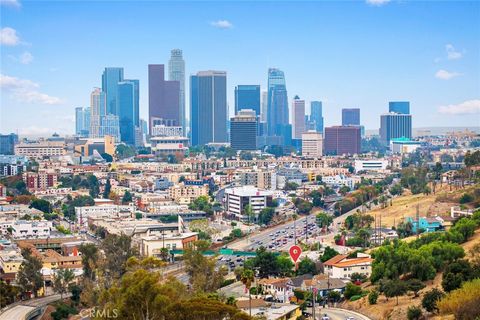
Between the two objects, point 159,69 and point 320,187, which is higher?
point 159,69

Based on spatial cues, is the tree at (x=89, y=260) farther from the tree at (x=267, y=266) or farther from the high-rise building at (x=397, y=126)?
the high-rise building at (x=397, y=126)

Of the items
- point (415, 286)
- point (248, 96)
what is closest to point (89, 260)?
Result: point (415, 286)

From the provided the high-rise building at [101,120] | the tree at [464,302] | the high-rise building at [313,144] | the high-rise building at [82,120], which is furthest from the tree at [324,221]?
the high-rise building at [82,120]

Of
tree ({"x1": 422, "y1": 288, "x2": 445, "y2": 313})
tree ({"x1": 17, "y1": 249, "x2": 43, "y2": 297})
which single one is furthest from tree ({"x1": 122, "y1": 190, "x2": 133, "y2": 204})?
tree ({"x1": 422, "y1": 288, "x2": 445, "y2": 313})

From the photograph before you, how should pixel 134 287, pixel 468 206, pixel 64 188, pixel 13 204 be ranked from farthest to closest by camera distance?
pixel 64 188 → pixel 13 204 → pixel 468 206 → pixel 134 287

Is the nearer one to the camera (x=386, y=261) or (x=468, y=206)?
(x=386, y=261)

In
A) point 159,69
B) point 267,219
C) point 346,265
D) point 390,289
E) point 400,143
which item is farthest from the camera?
point 159,69

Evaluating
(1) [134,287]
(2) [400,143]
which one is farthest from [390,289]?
(2) [400,143]

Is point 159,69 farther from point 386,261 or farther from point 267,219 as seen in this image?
point 386,261
